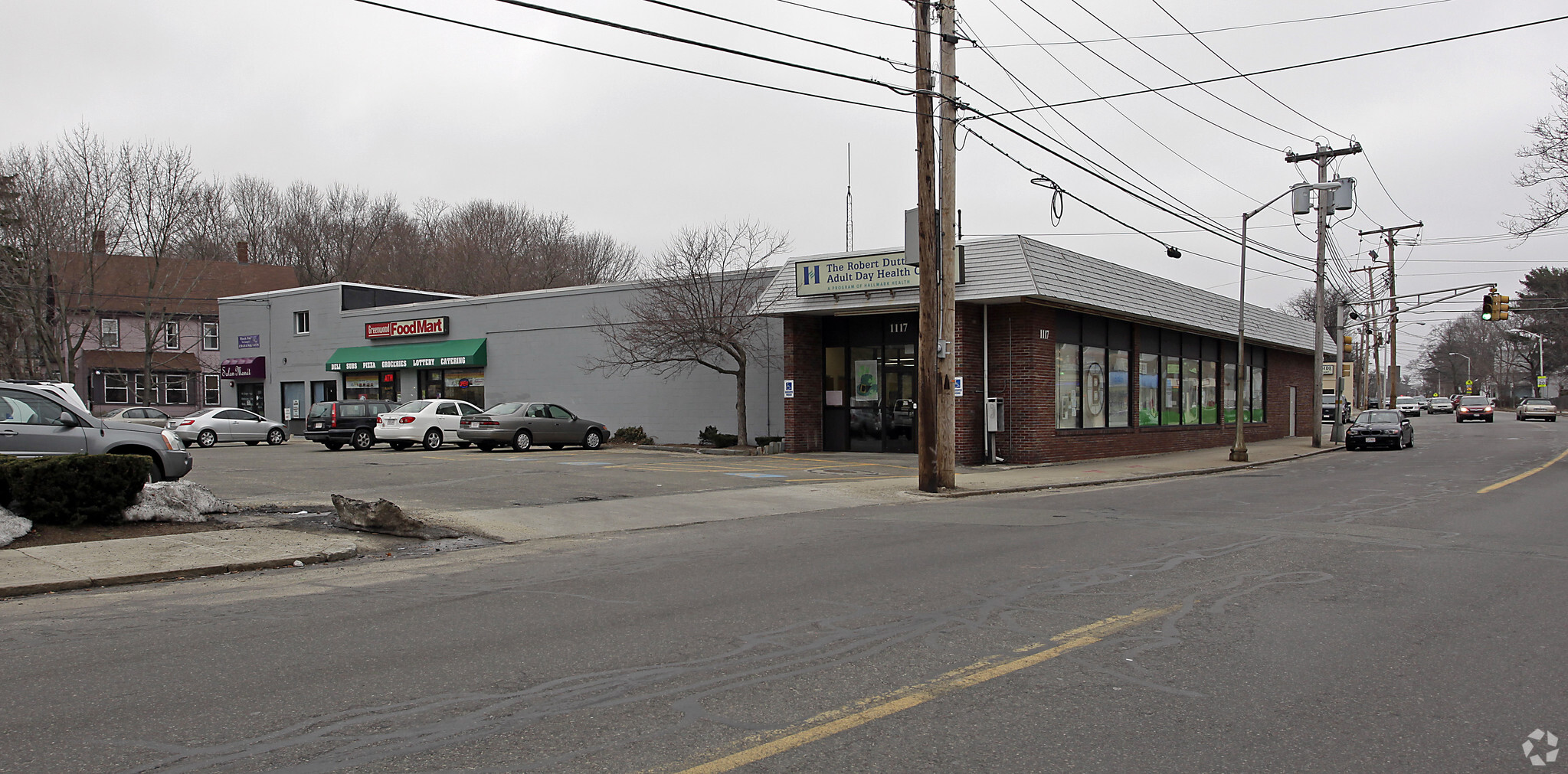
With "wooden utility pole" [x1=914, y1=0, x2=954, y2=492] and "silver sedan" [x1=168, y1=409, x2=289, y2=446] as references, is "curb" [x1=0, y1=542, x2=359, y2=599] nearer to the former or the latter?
"wooden utility pole" [x1=914, y1=0, x2=954, y2=492]

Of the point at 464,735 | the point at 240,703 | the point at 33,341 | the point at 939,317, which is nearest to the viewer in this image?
the point at 464,735

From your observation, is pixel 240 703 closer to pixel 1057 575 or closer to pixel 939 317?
pixel 1057 575

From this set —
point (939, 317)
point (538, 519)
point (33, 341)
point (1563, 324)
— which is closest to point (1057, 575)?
point (538, 519)

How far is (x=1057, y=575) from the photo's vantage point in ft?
27.9

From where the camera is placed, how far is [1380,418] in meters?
32.7

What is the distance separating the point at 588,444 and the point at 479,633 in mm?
23509

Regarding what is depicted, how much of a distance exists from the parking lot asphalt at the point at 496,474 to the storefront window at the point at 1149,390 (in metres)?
8.55

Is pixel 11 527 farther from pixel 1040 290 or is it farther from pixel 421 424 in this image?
pixel 421 424

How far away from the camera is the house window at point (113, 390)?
167 ft

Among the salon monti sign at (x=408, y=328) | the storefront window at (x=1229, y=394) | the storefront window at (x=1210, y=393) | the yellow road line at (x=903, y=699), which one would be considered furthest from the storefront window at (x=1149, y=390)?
the salon monti sign at (x=408, y=328)

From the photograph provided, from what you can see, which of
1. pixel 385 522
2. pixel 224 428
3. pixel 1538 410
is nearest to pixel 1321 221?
pixel 385 522

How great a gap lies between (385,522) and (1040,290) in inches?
594

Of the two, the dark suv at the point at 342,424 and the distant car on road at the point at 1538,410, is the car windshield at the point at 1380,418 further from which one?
the distant car on road at the point at 1538,410

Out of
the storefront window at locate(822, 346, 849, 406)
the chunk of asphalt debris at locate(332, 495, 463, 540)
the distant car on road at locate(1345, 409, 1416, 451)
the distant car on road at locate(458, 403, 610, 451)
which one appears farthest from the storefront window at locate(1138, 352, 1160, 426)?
the chunk of asphalt debris at locate(332, 495, 463, 540)
